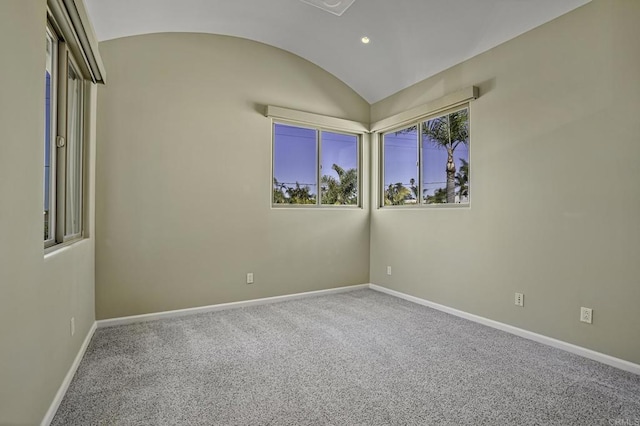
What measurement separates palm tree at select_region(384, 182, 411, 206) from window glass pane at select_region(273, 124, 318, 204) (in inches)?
41.0

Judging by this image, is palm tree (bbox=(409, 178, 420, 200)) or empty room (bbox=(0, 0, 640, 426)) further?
palm tree (bbox=(409, 178, 420, 200))

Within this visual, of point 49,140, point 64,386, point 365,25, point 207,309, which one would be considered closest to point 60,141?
point 49,140

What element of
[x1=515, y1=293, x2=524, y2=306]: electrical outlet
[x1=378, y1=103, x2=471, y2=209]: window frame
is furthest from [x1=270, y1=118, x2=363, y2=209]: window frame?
[x1=515, y1=293, x2=524, y2=306]: electrical outlet

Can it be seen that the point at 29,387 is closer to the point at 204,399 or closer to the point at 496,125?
the point at 204,399

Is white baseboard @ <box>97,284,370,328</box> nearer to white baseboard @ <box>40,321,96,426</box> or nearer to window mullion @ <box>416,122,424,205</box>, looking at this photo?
white baseboard @ <box>40,321,96,426</box>

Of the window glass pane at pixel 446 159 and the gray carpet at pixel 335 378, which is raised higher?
the window glass pane at pixel 446 159

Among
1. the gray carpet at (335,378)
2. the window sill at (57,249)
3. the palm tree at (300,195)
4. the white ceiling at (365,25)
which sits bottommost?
the gray carpet at (335,378)

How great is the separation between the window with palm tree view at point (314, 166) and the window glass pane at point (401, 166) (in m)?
0.45

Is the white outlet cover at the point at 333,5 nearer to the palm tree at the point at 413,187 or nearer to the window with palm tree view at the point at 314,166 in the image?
the window with palm tree view at the point at 314,166

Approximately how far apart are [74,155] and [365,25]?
3.03 meters

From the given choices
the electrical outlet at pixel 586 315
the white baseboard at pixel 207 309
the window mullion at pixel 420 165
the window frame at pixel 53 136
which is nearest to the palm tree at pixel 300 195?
the white baseboard at pixel 207 309

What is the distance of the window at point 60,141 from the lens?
85.0 inches

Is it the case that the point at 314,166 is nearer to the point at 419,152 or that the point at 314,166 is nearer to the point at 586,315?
the point at 419,152

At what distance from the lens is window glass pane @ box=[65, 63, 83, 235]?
2529 millimetres
